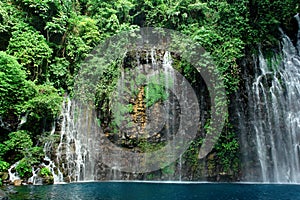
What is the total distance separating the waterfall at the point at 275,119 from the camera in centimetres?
1177

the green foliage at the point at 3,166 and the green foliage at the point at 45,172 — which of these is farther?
the green foliage at the point at 45,172

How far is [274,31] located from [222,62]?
4.03 m

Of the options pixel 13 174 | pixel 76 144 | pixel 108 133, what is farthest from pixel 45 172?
pixel 108 133

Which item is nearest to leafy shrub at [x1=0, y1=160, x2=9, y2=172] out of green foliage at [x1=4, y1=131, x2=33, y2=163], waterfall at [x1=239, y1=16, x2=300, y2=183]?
green foliage at [x1=4, y1=131, x2=33, y2=163]

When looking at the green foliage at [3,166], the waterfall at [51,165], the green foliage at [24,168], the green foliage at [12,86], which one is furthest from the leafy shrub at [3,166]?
the green foliage at [12,86]

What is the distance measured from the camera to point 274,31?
14156 millimetres

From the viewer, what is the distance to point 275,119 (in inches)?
485

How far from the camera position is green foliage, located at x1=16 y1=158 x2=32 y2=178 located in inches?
414

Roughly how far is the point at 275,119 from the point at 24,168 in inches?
439

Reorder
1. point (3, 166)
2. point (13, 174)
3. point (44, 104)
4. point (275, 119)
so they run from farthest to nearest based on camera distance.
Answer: point (275, 119) → point (44, 104) → point (13, 174) → point (3, 166)

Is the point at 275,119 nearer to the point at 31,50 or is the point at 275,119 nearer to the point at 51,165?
the point at 51,165

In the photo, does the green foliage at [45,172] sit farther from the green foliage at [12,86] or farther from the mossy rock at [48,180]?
the green foliage at [12,86]

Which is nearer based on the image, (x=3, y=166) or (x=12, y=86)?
(x=3, y=166)

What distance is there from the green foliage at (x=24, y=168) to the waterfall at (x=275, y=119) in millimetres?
9494
